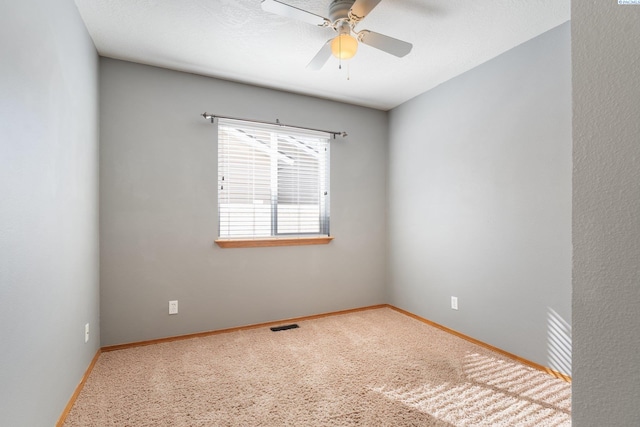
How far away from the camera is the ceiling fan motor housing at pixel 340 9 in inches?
73.6

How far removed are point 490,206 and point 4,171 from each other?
307cm

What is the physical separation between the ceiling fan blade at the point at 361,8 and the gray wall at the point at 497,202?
4.75 ft

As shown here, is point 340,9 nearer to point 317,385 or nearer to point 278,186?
point 278,186

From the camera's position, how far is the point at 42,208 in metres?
1.49

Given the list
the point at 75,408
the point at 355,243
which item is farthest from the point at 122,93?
the point at 355,243

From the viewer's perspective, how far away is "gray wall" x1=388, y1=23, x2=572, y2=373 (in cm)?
224

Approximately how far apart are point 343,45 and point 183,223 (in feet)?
6.73

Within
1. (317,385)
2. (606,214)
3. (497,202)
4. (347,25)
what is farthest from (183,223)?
(606,214)

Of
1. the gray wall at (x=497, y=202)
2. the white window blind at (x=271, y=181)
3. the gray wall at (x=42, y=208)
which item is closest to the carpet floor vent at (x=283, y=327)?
the white window blind at (x=271, y=181)

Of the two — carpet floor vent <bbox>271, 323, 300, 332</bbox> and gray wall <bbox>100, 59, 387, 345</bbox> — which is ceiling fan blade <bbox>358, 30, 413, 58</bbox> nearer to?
gray wall <bbox>100, 59, 387, 345</bbox>

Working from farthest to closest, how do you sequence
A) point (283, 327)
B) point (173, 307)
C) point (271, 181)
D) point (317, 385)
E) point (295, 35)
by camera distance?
point (271, 181), point (283, 327), point (173, 307), point (295, 35), point (317, 385)

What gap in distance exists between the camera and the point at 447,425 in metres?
1.70

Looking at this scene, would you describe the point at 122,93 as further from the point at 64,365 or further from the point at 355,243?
the point at 355,243

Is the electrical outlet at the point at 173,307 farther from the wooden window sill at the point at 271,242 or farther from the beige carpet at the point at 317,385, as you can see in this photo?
the wooden window sill at the point at 271,242
